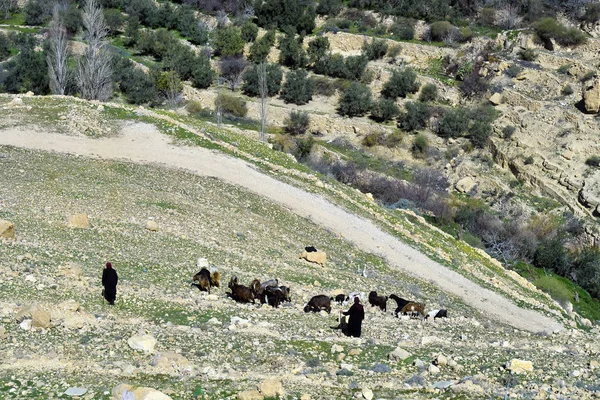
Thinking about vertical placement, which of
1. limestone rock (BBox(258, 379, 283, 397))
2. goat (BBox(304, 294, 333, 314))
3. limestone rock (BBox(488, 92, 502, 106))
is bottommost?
goat (BBox(304, 294, 333, 314))

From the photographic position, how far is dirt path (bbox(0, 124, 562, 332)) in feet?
72.8

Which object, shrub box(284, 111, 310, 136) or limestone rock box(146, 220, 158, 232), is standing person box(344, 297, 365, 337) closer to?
limestone rock box(146, 220, 158, 232)

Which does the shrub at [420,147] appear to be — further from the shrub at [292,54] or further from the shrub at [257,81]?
the shrub at [292,54]

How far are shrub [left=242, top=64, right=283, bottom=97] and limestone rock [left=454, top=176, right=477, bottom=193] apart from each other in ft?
57.3

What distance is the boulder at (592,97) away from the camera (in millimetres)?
43500

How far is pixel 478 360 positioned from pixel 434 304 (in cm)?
603

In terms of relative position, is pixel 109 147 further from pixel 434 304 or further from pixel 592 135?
pixel 592 135

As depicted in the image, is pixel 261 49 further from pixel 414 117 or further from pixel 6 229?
pixel 6 229

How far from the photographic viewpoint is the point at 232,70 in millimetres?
54906

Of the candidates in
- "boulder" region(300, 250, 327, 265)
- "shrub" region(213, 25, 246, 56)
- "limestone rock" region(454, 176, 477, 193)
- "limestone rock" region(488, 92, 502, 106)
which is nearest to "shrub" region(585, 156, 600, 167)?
"limestone rock" region(454, 176, 477, 193)

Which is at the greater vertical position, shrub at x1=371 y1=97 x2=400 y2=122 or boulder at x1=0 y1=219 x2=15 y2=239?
boulder at x1=0 y1=219 x2=15 y2=239

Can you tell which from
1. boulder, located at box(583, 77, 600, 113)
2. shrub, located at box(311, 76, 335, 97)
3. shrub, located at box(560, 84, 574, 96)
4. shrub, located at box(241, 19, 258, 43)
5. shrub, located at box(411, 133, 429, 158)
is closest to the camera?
boulder, located at box(583, 77, 600, 113)

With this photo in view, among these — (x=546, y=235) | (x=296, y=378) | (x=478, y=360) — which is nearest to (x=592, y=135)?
(x=546, y=235)

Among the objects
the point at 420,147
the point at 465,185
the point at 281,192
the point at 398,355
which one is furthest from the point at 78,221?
the point at 420,147
